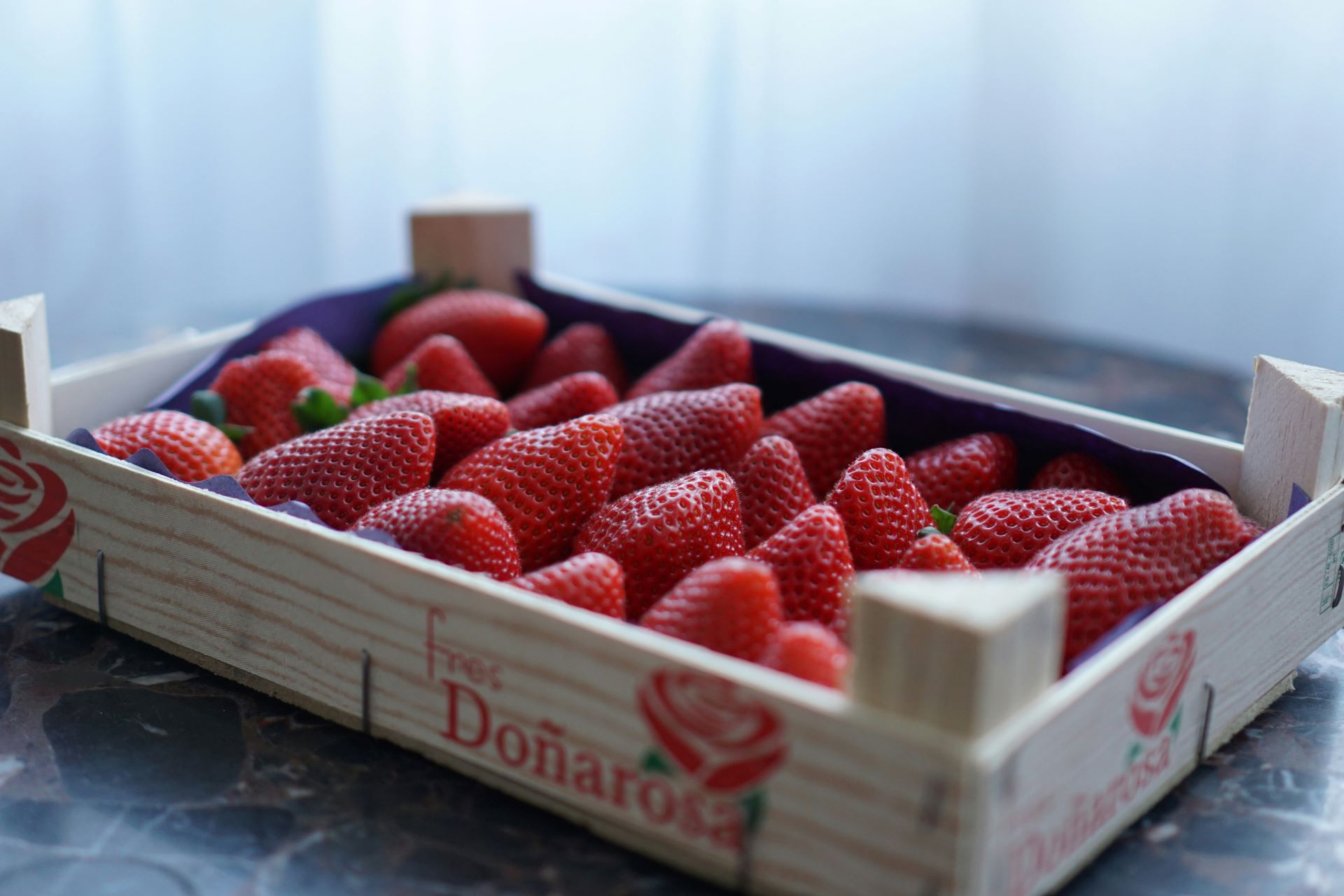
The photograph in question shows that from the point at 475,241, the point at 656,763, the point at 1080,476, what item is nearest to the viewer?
the point at 656,763

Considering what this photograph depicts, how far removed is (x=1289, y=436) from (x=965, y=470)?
0.23 meters

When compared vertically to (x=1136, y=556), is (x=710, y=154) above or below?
above

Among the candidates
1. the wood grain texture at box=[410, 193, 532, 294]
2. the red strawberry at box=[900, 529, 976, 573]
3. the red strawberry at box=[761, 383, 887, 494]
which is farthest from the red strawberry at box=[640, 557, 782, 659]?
the wood grain texture at box=[410, 193, 532, 294]

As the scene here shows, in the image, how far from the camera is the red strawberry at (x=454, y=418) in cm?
111

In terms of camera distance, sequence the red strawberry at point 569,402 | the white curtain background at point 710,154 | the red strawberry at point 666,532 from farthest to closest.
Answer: the white curtain background at point 710,154
the red strawberry at point 569,402
the red strawberry at point 666,532

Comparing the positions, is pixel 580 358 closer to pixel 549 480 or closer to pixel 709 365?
pixel 709 365

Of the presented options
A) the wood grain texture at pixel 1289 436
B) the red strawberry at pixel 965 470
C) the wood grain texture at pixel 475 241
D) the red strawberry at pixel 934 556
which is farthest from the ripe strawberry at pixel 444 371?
the wood grain texture at pixel 1289 436

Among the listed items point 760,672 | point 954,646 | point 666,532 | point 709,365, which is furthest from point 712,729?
point 709,365

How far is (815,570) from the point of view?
868 mm

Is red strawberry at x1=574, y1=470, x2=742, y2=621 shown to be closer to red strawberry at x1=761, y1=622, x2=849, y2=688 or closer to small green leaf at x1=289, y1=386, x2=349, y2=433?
red strawberry at x1=761, y1=622, x2=849, y2=688

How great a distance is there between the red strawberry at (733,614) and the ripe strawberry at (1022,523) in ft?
0.81

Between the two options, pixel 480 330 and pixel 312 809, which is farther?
pixel 480 330

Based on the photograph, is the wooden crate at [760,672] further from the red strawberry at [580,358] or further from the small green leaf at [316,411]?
the red strawberry at [580,358]

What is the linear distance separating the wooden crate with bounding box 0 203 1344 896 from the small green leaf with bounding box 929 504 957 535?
208mm
